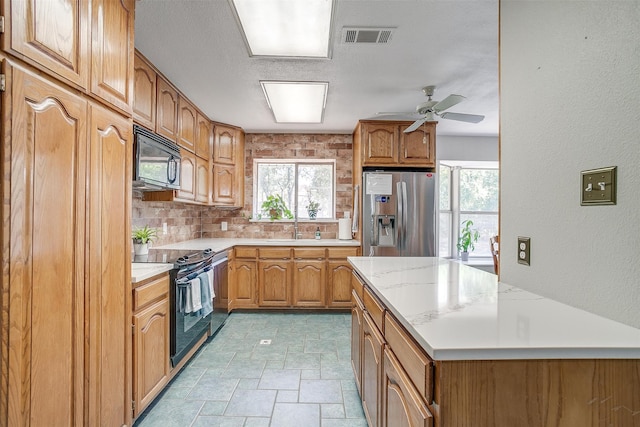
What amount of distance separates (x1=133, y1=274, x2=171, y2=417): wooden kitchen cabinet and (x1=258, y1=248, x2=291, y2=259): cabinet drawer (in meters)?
1.75

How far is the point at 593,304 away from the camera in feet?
3.35

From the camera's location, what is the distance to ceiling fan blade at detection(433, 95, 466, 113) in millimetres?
2336

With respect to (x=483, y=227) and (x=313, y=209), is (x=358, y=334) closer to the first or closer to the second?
(x=313, y=209)

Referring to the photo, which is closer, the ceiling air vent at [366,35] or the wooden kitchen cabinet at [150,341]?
the wooden kitchen cabinet at [150,341]

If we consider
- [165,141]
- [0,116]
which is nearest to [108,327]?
Result: [0,116]

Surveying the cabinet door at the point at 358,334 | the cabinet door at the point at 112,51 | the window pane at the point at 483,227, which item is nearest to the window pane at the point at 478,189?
the window pane at the point at 483,227

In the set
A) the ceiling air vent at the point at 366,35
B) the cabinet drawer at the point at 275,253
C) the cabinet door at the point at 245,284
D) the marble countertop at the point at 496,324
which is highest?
the ceiling air vent at the point at 366,35

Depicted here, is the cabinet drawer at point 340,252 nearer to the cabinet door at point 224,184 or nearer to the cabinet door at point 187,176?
the cabinet door at point 224,184

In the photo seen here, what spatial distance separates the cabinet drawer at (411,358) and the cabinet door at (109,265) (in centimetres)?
126

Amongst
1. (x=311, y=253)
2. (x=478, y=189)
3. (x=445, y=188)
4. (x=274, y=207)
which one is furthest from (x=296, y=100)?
(x=478, y=189)

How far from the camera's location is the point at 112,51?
4.75ft

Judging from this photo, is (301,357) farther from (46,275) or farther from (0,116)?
(0,116)

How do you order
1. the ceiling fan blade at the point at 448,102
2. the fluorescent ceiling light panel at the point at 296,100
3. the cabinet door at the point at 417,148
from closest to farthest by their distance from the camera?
the ceiling fan blade at the point at 448,102
the fluorescent ceiling light panel at the point at 296,100
the cabinet door at the point at 417,148

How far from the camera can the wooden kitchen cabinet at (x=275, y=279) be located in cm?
383
